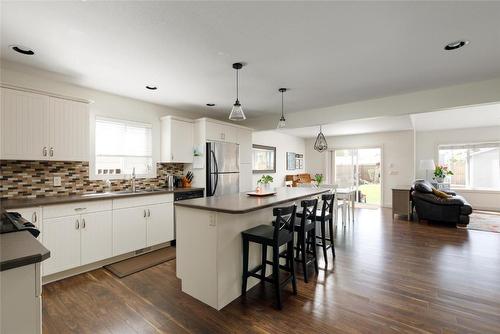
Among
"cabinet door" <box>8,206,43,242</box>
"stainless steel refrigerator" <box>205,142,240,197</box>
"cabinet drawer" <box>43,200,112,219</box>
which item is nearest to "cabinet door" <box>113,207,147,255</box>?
"cabinet drawer" <box>43,200,112,219</box>

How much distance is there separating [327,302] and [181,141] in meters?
3.44

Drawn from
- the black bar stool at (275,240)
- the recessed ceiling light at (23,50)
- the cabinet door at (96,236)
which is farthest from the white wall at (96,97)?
the black bar stool at (275,240)

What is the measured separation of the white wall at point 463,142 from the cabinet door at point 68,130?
30.4ft

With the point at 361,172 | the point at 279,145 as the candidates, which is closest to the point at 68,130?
the point at 279,145

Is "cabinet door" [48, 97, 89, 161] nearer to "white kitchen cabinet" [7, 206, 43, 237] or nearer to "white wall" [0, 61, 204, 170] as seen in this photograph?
"white wall" [0, 61, 204, 170]

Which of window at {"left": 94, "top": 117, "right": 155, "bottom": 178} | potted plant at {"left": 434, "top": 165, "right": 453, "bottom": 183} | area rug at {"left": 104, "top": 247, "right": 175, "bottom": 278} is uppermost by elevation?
window at {"left": 94, "top": 117, "right": 155, "bottom": 178}

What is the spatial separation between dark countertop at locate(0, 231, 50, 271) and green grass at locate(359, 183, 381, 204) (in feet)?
29.5

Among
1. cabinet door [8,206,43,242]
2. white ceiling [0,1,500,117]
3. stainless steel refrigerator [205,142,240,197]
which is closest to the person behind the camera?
white ceiling [0,1,500,117]

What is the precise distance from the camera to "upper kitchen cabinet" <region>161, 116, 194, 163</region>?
4.28 meters

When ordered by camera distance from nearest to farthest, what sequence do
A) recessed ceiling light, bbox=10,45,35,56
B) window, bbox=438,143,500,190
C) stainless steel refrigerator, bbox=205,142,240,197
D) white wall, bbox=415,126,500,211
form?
recessed ceiling light, bbox=10,45,35,56
stainless steel refrigerator, bbox=205,142,240,197
white wall, bbox=415,126,500,211
window, bbox=438,143,500,190

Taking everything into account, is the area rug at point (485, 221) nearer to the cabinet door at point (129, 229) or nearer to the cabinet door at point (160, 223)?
the cabinet door at point (160, 223)

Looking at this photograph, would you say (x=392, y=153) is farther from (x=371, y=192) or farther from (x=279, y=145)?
(x=279, y=145)

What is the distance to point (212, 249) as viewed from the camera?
88.9 inches

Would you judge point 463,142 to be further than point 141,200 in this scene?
Yes
